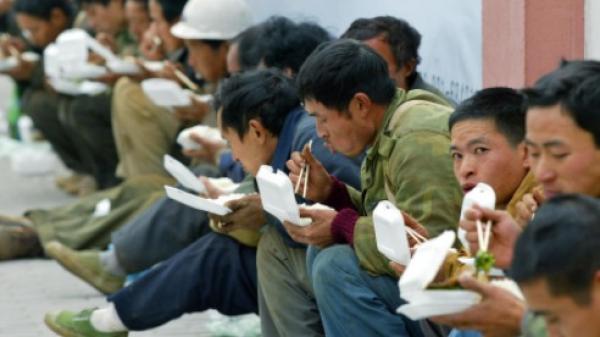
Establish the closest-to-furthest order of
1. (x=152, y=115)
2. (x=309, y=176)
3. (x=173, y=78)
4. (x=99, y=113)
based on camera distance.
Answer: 1. (x=309, y=176)
2. (x=173, y=78)
3. (x=152, y=115)
4. (x=99, y=113)

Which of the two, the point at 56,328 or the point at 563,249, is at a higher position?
the point at 563,249

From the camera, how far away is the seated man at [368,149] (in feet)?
15.7

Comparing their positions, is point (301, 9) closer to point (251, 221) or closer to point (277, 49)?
point (277, 49)

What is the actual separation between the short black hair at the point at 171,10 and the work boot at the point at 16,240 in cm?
140

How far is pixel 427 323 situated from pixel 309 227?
1.71 feet

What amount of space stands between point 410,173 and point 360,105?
38cm

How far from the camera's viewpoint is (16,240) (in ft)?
28.2

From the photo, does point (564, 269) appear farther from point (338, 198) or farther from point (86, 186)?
point (86, 186)

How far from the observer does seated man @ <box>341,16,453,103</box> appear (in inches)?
238

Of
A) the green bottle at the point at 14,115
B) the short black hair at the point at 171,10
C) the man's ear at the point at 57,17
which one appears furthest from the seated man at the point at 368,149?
the green bottle at the point at 14,115

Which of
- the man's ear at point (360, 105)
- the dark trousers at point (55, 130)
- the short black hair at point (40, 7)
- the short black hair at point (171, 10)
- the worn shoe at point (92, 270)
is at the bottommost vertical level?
the dark trousers at point (55, 130)

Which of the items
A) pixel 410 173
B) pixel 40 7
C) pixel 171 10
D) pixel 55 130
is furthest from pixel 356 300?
pixel 40 7

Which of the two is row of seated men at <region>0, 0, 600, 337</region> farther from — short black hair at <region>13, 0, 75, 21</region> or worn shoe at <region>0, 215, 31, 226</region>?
short black hair at <region>13, 0, 75, 21</region>

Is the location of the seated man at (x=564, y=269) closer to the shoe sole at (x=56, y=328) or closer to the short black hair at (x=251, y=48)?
the shoe sole at (x=56, y=328)
